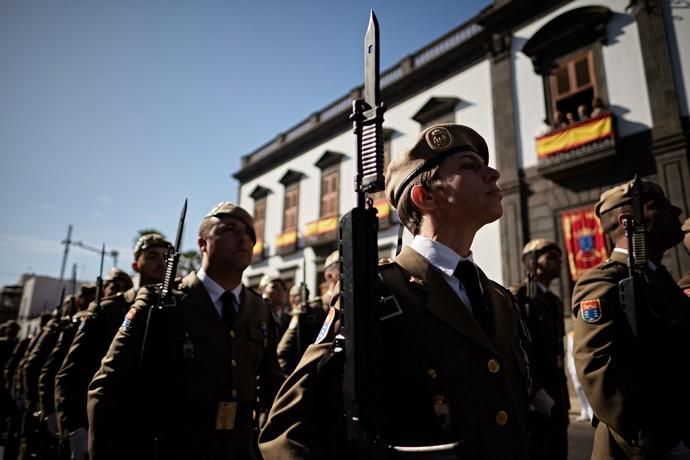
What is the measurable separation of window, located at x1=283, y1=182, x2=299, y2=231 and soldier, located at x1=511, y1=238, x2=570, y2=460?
45.5 ft

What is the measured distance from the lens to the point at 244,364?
104 inches

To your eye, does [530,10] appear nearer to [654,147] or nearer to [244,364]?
[654,147]

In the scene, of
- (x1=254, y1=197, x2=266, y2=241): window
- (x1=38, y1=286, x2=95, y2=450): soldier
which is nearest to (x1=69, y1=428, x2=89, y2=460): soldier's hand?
(x1=38, y1=286, x2=95, y2=450): soldier

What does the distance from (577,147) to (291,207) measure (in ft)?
38.3

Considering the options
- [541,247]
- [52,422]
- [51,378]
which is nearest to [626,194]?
[541,247]

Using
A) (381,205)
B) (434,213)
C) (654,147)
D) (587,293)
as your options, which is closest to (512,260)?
(654,147)

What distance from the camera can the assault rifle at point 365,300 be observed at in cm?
106

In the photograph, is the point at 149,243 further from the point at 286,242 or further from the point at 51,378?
the point at 286,242

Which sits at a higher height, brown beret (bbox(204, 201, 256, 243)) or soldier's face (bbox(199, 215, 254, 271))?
brown beret (bbox(204, 201, 256, 243))

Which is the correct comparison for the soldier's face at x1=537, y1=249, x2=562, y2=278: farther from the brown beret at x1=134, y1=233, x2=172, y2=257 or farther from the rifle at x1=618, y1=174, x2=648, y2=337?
the brown beret at x1=134, y1=233, x2=172, y2=257

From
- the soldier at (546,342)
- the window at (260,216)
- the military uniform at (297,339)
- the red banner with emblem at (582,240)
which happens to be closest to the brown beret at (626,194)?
the soldier at (546,342)

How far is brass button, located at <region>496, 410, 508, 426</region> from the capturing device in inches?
51.8

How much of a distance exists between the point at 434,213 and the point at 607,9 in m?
11.6

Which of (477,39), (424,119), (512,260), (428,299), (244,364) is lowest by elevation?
(244,364)
